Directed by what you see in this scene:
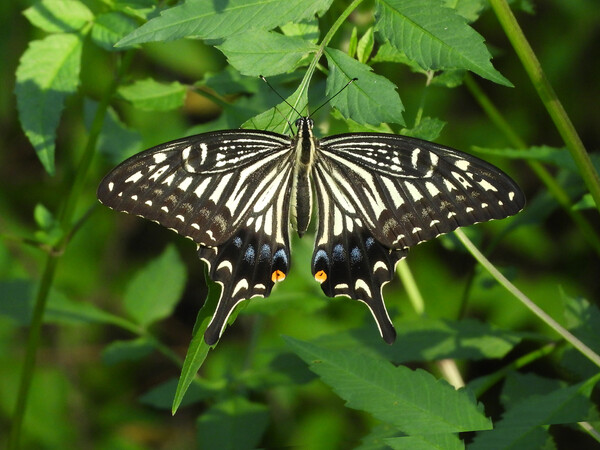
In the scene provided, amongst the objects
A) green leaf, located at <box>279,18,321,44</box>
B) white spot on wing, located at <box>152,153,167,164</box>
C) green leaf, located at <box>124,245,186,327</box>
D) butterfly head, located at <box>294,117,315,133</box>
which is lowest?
green leaf, located at <box>124,245,186,327</box>

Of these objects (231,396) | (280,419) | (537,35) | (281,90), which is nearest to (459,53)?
(281,90)

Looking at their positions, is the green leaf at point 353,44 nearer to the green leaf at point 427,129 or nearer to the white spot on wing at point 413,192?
the green leaf at point 427,129

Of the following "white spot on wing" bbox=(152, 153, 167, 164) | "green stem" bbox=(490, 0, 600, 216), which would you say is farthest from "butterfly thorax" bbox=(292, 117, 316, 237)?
"green stem" bbox=(490, 0, 600, 216)

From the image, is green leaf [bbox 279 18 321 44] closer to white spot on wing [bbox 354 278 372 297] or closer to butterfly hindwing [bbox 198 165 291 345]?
butterfly hindwing [bbox 198 165 291 345]

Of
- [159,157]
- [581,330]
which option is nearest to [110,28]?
[159,157]

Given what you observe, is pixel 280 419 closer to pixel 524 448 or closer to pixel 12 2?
pixel 524 448

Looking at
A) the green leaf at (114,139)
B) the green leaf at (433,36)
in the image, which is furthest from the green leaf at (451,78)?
the green leaf at (114,139)
